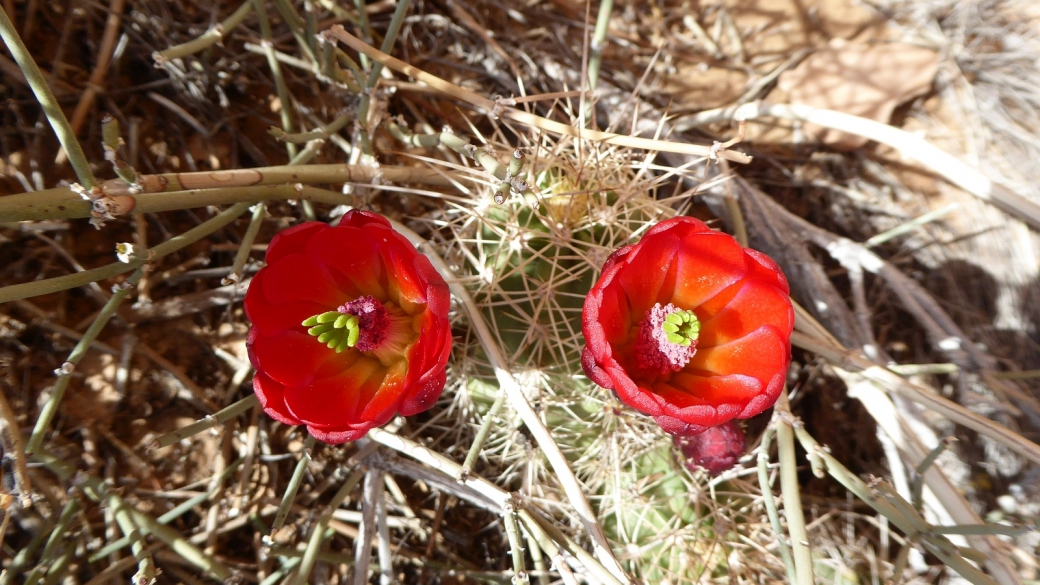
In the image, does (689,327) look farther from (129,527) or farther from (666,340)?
(129,527)

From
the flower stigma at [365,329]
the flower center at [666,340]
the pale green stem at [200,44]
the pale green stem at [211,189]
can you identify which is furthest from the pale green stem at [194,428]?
the flower center at [666,340]

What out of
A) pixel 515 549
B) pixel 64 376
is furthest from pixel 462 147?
pixel 64 376

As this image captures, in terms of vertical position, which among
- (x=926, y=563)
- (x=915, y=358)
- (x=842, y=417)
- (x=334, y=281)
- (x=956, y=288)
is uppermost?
(x=334, y=281)

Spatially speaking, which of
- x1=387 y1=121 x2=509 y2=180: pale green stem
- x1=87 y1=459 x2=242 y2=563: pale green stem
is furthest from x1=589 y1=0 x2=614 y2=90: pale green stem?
x1=87 y1=459 x2=242 y2=563: pale green stem

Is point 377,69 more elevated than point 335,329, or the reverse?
point 377,69

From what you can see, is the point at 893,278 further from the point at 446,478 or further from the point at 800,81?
the point at 446,478

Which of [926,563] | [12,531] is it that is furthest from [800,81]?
[12,531]

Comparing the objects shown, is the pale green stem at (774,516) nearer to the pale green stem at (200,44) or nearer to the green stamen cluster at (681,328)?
the green stamen cluster at (681,328)

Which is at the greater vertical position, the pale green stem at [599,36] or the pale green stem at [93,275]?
the pale green stem at [599,36]
